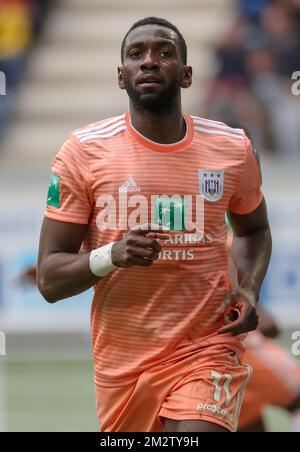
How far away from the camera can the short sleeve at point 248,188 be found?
18.2ft

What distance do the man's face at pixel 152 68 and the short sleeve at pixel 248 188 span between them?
0.47m

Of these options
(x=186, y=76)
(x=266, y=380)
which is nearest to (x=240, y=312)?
(x=186, y=76)

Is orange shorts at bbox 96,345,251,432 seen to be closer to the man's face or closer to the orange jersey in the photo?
the orange jersey

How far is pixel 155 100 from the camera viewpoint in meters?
5.30

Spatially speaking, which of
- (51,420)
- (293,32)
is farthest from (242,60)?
(51,420)

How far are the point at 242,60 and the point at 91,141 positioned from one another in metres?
9.33

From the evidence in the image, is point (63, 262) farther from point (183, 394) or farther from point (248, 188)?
point (248, 188)

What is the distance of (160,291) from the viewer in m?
5.34

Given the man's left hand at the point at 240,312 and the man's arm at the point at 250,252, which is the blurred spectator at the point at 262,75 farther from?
the man's left hand at the point at 240,312

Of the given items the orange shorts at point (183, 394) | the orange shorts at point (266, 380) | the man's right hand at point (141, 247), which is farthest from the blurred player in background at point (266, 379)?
the man's right hand at point (141, 247)

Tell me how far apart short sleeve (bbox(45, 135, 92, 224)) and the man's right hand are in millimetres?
380

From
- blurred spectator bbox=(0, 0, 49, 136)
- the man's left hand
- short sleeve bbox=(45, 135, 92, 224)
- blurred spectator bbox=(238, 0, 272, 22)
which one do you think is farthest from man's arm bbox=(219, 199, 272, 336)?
blurred spectator bbox=(0, 0, 49, 136)

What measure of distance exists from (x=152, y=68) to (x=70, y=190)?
637mm

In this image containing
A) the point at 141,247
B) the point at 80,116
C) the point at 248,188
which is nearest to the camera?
the point at 141,247
